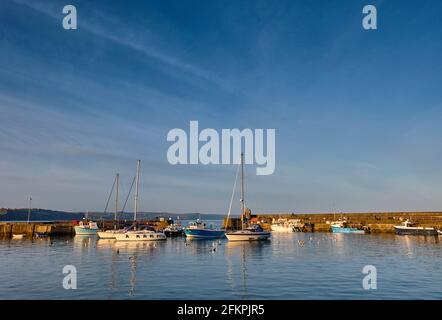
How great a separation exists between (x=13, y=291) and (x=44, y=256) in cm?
2444

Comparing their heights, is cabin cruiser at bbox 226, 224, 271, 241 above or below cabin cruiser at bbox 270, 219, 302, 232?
above

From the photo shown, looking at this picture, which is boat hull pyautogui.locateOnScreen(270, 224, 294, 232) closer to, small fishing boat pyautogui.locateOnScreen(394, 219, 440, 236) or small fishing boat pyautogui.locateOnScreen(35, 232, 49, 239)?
small fishing boat pyautogui.locateOnScreen(394, 219, 440, 236)

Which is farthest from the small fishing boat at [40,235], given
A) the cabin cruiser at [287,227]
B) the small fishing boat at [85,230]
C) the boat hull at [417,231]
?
the boat hull at [417,231]

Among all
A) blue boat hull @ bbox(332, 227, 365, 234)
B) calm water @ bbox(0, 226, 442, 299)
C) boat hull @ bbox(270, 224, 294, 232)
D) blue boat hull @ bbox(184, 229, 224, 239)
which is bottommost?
boat hull @ bbox(270, 224, 294, 232)

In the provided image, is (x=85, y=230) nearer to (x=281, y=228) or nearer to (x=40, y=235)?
(x=40, y=235)

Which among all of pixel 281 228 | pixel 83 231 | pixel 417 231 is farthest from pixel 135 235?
pixel 417 231

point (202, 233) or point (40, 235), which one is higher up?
point (202, 233)

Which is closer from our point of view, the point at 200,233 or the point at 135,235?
the point at 135,235

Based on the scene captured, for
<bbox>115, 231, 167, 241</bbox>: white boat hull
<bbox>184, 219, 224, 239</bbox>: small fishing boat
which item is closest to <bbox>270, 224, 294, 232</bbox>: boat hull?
<bbox>184, 219, 224, 239</bbox>: small fishing boat

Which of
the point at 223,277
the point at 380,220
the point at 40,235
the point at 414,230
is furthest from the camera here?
the point at 380,220

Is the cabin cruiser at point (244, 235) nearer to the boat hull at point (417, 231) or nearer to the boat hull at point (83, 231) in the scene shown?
the boat hull at point (417, 231)

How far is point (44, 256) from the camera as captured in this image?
164ft
